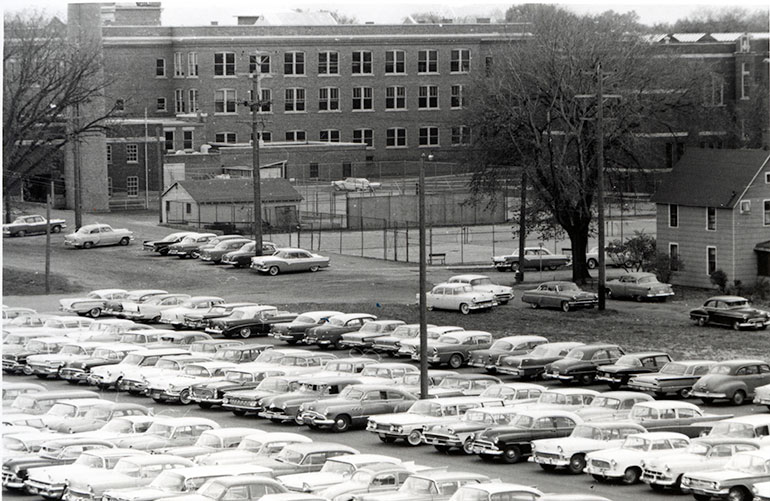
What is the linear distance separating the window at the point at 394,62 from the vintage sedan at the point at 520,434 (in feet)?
166

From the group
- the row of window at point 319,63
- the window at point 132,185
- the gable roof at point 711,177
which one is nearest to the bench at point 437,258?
the gable roof at point 711,177

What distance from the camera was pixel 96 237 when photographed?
147 feet

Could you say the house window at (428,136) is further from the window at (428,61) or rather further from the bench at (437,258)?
the bench at (437,258)

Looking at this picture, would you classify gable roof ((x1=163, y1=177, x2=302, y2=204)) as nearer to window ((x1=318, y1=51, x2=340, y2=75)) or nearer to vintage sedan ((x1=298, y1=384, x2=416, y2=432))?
window ((x1=318, y1=51, x2=340, y2=75))

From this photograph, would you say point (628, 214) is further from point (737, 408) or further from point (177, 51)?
point (737, 408)

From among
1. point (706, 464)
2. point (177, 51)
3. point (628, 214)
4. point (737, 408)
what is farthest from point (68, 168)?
point (706, 464)

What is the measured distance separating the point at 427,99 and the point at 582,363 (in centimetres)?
4467

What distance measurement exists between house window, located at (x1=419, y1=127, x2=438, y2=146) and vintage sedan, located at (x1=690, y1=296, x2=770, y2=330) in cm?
3719

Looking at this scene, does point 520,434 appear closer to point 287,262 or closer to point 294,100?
point 287,262

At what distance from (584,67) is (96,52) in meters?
18.3

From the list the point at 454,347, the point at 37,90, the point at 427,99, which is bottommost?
the point at 454,347

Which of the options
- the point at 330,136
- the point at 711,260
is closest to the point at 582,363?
the point at 711,260

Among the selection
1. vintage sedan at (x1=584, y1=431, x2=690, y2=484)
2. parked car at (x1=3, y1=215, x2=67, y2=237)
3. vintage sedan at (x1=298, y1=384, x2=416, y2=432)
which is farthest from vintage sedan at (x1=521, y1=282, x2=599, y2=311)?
parked car at (x1=3, y1=215, x2=67, y2=237)

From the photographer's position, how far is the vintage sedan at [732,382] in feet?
79.3
